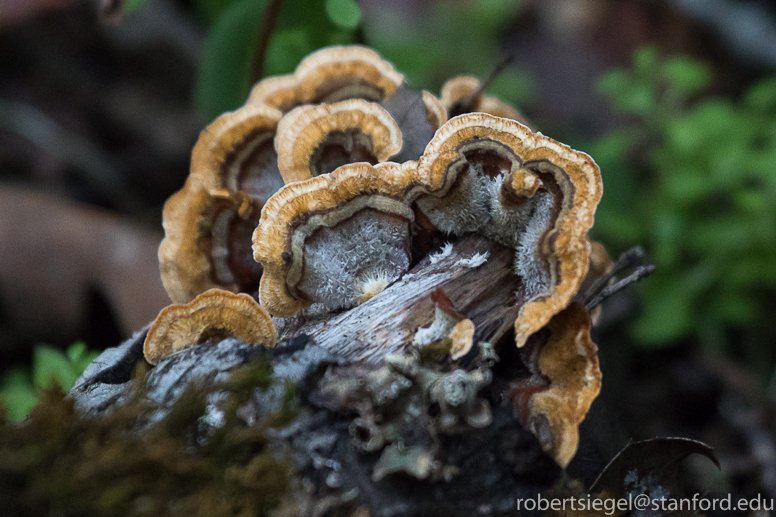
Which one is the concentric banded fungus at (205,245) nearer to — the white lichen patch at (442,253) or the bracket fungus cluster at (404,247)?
the bracket fungus cluster at (404,247)

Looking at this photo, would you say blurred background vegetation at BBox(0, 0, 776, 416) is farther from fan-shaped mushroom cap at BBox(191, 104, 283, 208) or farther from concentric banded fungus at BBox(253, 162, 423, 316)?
concentric banded fungus at BBox(253, 162, 423, 316)

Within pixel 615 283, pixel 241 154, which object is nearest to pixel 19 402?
pixel 241 154

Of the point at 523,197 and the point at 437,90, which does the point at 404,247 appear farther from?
the point at 437,90

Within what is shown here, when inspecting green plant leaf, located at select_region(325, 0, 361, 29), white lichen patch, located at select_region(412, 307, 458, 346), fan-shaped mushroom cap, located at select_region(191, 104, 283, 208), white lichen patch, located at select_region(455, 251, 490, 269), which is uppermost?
green plant leaf, located at select_region(325, 0, 361, 29)

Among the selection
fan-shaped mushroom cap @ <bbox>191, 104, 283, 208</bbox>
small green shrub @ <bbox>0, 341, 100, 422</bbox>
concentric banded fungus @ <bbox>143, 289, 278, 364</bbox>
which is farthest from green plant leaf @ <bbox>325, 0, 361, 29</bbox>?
small green shrub @ <bbox>0, 341, 100, 422</bbox>

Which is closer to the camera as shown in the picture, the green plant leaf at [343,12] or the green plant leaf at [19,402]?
the green plant leaf at [19,402]

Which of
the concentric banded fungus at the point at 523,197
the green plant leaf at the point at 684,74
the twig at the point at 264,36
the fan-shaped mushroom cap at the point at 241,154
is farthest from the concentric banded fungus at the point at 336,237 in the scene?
the green plant leaf at the point at 684,74

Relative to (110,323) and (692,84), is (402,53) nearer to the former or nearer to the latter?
(692,84)
